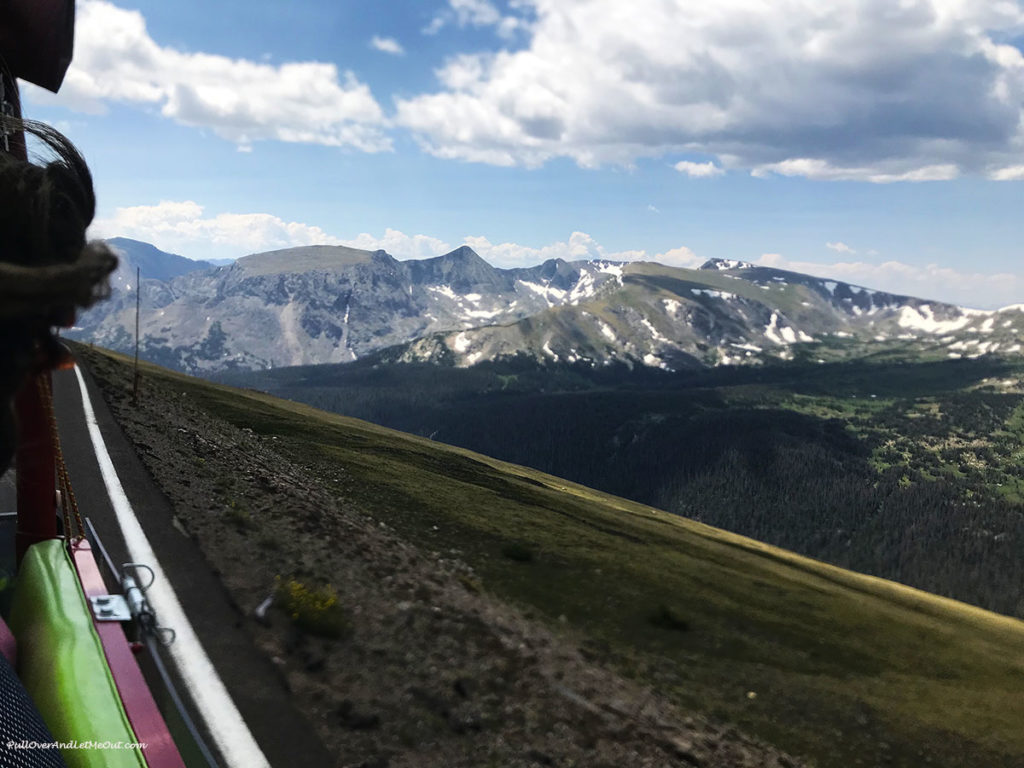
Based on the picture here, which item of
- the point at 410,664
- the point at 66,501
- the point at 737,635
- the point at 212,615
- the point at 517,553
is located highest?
the point at 66,501

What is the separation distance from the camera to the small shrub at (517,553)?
29891 mm

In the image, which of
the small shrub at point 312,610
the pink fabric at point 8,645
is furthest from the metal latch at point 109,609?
the small shrub at point 312,610

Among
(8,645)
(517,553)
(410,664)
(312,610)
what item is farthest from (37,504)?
(517,553)

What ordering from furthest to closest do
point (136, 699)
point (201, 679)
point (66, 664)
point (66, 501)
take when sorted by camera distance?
point (66, 501), point (201, 679), point (136, 699), point (66, 664)

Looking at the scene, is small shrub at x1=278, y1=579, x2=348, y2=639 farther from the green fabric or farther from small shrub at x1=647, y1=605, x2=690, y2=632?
small shrub at x1=647, y1=605, x2=690, y2=632

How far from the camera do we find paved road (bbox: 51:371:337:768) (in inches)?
345

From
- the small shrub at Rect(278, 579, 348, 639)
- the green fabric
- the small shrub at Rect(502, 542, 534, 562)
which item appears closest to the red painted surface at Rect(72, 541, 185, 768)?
the green fabric

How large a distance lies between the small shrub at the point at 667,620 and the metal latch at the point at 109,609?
24570mm

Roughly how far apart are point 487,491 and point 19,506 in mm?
49491

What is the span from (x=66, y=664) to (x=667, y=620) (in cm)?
2759

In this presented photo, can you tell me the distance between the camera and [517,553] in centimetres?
3030

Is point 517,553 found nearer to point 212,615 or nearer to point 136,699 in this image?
point 212,615

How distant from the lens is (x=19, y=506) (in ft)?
25.6

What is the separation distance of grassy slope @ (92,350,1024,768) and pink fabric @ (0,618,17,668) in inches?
731
